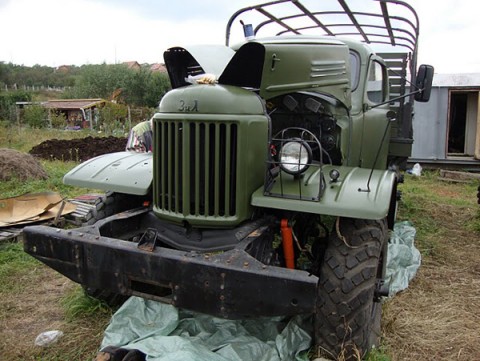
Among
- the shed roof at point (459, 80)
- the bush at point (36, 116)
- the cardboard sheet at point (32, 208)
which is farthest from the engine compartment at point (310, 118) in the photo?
the bush at point (36, 116)

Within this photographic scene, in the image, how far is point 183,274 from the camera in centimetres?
261

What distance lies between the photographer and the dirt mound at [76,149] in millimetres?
12889

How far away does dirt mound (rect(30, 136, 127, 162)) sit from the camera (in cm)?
1289

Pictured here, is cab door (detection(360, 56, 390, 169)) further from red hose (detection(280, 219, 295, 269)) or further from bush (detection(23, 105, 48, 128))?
bush (detection(23, 105, 48, 128))

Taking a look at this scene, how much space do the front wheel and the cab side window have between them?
2064 mm

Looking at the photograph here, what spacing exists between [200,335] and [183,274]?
78 centimetres

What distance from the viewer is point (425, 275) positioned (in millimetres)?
4531

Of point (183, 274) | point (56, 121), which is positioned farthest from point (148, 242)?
point (56, 121)

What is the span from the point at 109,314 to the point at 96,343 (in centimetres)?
41

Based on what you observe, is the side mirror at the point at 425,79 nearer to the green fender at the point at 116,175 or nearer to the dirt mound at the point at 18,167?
the green fender at the point at 116,175

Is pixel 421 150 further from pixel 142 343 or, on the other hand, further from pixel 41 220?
pixel 142 343

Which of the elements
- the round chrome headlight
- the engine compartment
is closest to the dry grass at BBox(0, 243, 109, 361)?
the round chrome headlight

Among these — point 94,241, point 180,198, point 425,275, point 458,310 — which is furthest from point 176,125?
point 425,275

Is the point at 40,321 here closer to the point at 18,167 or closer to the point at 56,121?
the point at 18,167
